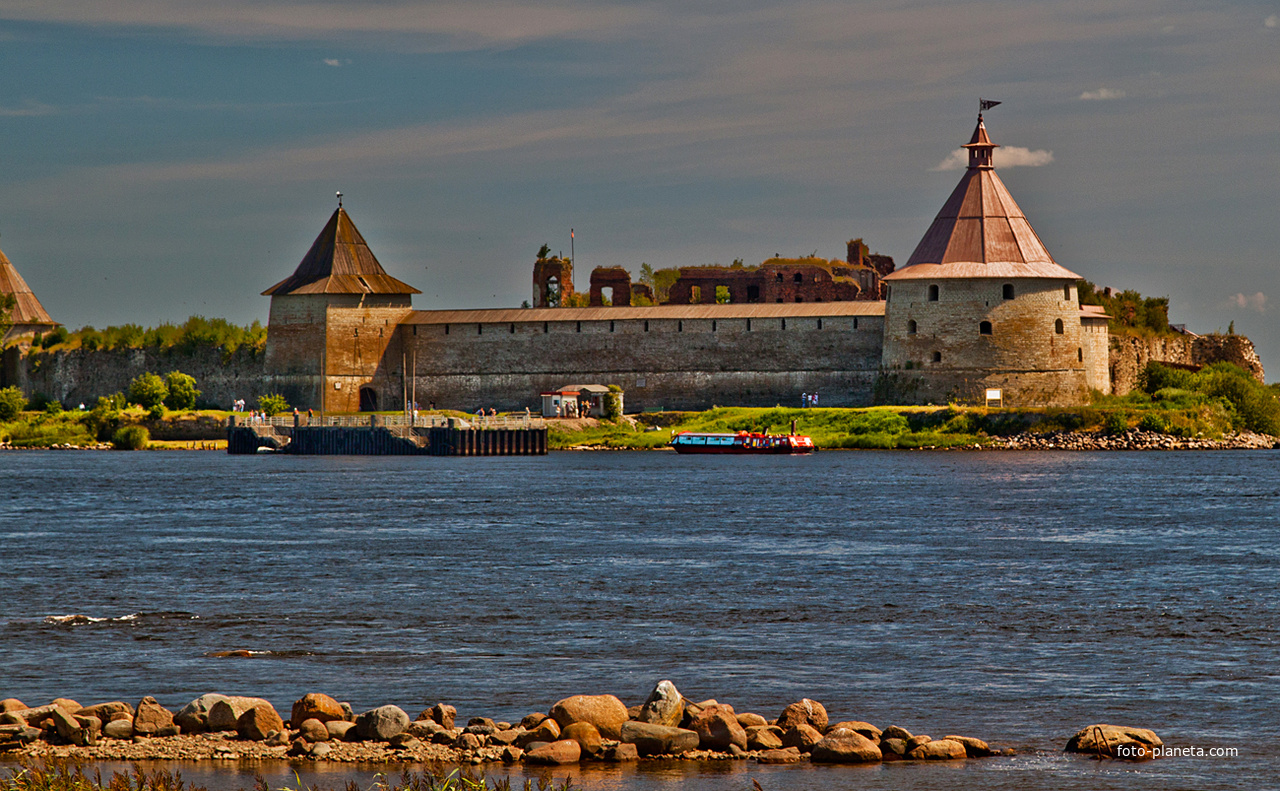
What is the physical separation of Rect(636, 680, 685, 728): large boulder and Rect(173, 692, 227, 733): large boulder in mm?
2735

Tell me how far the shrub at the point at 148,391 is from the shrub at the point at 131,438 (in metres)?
1.20

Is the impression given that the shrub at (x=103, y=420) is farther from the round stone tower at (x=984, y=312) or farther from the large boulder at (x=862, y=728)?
the large boulder at (x=862, y=728)

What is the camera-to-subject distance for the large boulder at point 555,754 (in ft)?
31.7

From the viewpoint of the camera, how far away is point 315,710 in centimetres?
1024

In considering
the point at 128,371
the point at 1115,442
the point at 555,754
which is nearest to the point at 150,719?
the point at 555,754

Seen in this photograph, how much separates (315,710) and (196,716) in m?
0.77

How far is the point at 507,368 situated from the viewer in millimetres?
56188

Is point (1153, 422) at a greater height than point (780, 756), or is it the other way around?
point (1153, 422)

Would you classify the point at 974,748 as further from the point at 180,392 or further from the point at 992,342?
the point at 180,392

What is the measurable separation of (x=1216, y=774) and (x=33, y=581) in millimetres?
13782

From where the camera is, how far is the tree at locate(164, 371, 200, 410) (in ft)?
191

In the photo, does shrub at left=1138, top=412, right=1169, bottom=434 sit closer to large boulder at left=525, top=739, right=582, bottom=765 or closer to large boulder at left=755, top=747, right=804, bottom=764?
A: large boulder at left=755, top=747, right=804, bottom=764

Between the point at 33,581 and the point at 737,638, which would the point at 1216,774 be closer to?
the point at 737,638

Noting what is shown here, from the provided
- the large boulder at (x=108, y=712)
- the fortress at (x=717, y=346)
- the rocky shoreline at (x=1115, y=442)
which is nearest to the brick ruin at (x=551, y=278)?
the fortress at (x=717, y=346)
